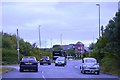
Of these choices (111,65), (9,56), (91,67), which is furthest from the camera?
(9,56)

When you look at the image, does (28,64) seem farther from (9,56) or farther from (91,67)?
(9,56)

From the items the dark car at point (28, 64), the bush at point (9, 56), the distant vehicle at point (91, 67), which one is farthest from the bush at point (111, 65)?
the bush at point (9, 56)

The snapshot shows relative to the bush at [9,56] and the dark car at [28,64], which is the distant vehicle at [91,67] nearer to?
the dark car at [28,64]

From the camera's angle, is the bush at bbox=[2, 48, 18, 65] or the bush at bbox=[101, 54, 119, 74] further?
the bush at bbox=[2, 48, 18, 65]

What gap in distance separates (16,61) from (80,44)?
2650 inches

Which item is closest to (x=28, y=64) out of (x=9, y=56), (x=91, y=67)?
(x=91, y=67)

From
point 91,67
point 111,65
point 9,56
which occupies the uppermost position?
point 9,56

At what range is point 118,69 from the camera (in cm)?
4038

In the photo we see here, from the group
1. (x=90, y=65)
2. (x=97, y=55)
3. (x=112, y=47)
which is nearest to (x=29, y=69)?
(x=90, y=65)

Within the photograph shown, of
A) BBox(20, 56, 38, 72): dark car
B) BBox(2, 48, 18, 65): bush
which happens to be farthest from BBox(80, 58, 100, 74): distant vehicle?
BBox(2, 48, 18, 65): bush

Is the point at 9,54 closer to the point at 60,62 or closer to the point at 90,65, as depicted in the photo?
the point at 60,62

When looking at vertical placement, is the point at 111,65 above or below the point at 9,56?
below

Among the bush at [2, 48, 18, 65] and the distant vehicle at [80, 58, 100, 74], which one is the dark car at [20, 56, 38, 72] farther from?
the bush at [2, 48, 18, 65]

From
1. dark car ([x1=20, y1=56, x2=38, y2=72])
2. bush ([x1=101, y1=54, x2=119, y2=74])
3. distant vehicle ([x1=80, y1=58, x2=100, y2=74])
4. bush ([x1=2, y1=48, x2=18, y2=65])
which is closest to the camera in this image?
distant vehicle ([x1=80, y1=58, x2=100, y2=74])
